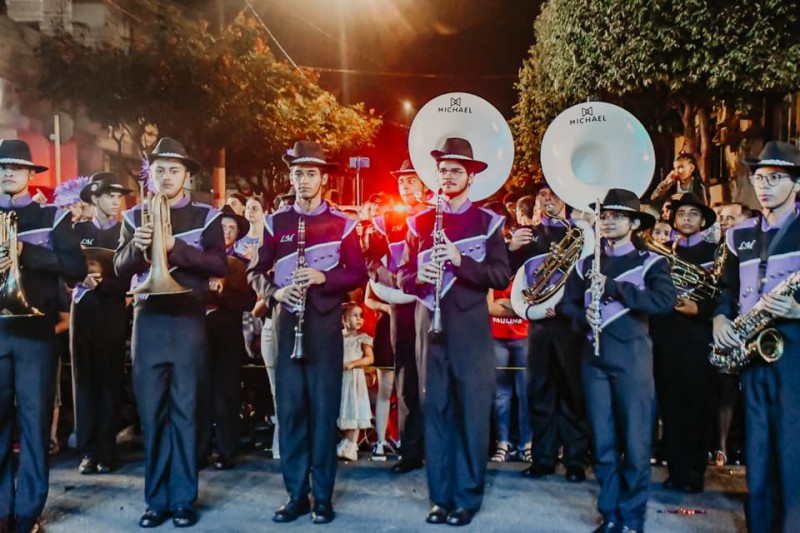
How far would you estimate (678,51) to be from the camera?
12.8 m

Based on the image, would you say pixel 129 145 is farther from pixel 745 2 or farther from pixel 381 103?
pixel 745 2

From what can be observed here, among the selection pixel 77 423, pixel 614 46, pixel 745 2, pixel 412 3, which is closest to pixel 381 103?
pixel 412 3

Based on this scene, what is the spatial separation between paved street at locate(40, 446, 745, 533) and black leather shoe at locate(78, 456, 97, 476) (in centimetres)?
8

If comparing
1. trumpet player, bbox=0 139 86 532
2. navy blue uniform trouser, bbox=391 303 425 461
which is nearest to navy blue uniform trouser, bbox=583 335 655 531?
navy blue uniform trouser, bbox=391 303 425 461

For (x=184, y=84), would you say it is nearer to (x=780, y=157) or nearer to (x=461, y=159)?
(x=461, y=159)

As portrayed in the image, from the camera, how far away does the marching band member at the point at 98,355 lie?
7.41 m

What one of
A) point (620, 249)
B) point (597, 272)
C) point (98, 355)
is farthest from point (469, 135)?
point (98, 355)

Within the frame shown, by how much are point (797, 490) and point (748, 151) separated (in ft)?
46.1

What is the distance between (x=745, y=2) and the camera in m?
11.6

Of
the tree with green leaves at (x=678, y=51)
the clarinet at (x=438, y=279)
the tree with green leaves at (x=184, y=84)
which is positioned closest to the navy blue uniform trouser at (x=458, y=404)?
the clarinet at (x=438, y=279)

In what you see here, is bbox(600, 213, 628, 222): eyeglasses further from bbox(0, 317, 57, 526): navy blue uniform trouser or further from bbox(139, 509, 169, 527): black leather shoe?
bbox(0, 317, 57, 526): navy blue uniform trouser

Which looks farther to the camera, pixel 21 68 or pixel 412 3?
pixel 21 68

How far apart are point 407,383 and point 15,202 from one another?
3.69 meters

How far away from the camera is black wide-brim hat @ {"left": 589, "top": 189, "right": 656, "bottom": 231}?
5598 mm
